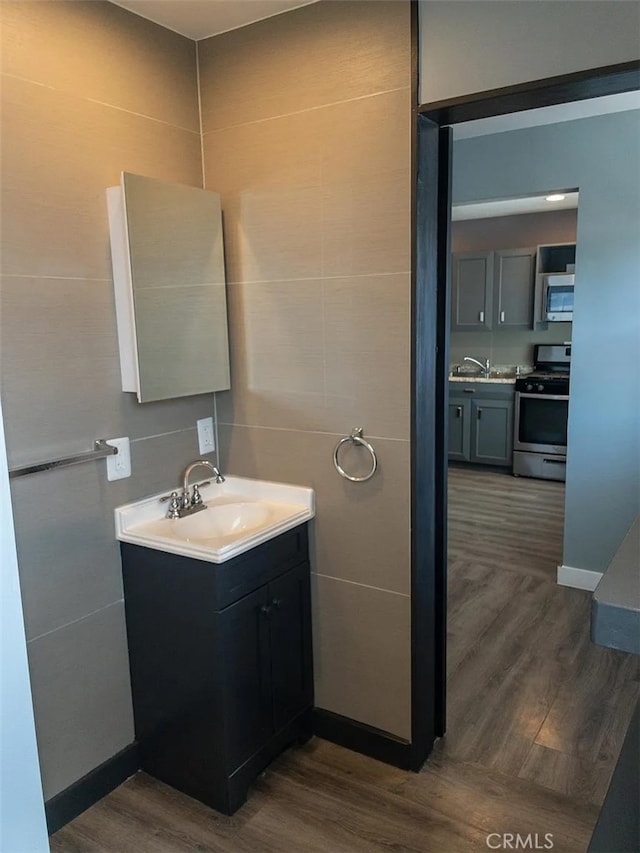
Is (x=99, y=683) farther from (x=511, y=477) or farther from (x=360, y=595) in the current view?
(x=511, y=477)

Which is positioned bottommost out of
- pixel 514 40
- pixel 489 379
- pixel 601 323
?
pixel 489 379

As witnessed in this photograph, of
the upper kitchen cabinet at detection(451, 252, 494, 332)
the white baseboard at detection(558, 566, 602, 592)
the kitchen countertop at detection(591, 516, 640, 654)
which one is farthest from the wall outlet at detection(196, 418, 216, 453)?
the upper kitchen cabinet at detection(451, 252, 494, 332)

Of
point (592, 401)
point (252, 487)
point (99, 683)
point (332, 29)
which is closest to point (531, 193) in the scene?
point (592, 401)

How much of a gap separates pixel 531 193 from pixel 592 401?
1235 millimetres

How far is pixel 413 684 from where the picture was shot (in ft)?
7.06

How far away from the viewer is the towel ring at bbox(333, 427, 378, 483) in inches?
82.8

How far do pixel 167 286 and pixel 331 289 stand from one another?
54 cm

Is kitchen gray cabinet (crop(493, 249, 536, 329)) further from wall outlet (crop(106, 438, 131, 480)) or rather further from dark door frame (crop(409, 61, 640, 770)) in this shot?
wall outlet (crop(106, 438, 131, 480))

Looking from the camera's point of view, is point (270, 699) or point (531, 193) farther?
point (531, 193)

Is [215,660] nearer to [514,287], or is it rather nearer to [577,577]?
[577,577]

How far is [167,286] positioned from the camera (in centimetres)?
205

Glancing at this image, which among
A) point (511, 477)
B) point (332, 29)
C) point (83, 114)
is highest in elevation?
point (332, 29)

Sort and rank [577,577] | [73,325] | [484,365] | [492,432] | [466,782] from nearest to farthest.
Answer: [73,325] → [466,782] → [577,577] → [492,432] → [484,365]

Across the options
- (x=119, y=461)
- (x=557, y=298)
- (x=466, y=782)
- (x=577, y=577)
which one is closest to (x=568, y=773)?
(x=466, y=782)
